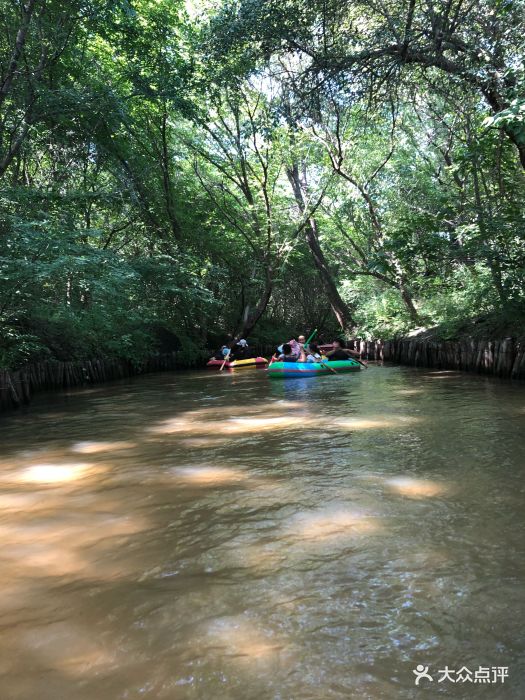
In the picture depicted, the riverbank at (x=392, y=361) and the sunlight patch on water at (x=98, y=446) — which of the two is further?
the riverbank at (x=392, y=361)

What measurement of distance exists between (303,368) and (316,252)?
32.3ft

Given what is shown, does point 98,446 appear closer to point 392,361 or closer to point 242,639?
point 242,639

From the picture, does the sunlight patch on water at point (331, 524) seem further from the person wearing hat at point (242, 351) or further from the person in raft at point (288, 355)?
the person wearing hat at point (242, 351)

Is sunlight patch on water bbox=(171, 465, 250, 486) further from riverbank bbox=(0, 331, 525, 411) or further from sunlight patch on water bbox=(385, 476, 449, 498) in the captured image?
riverbank bbox=(0, 331, 525, 411)

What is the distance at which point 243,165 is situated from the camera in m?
19.8

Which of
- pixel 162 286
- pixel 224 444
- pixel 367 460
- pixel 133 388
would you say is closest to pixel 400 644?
pixel 367 460

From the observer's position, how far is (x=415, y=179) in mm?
18781

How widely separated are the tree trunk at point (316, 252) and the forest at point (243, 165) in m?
0.11

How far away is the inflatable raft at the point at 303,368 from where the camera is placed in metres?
13.7

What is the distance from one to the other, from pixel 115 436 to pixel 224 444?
1.80 meters

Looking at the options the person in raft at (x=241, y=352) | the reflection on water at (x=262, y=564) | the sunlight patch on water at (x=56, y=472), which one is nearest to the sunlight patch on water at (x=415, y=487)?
the reflection on water at (x=262, y=564)

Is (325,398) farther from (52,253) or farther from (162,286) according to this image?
(162,286)

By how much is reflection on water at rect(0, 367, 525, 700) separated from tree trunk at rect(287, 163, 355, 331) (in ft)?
52.3

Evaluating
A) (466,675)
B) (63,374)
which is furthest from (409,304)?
(466,675)
